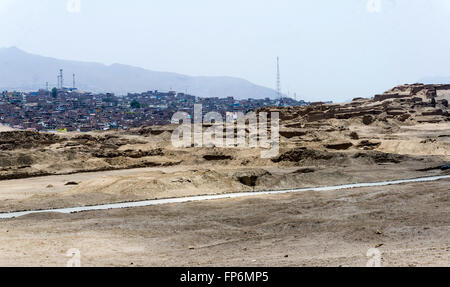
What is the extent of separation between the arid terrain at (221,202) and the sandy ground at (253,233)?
3cm

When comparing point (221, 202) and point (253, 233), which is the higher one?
point (253, 233)

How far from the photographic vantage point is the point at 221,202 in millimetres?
21828

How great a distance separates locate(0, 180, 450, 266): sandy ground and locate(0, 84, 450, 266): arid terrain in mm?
33

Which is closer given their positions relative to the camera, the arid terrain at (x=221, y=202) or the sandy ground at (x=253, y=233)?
the sandy ground at (x=253, y=233)

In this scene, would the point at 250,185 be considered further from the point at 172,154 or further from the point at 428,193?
the point at 172,154

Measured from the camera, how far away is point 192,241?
577 inches

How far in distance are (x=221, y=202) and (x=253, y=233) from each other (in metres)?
6.41

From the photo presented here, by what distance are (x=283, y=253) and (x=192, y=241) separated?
3004mm

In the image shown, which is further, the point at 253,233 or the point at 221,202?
the point at 221,202

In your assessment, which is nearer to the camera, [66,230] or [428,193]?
[66,230]

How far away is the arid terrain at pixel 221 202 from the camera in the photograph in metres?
12.6

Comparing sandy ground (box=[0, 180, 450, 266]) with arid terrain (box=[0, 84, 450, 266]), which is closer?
sandy ground (box=[0, 180, 450, 266])

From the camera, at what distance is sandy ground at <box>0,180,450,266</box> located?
38.4 feet
